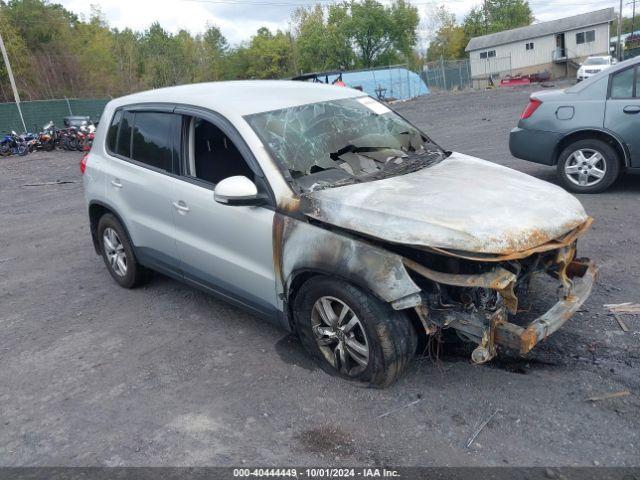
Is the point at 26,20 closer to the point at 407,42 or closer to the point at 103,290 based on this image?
the point at 407,42

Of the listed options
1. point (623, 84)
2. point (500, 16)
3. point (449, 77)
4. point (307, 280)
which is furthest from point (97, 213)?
point (500, 16)

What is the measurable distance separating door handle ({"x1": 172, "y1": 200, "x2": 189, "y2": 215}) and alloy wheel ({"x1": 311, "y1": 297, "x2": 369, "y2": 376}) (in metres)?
1.36

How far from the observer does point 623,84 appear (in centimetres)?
662

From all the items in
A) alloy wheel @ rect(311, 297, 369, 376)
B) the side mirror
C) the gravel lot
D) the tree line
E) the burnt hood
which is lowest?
the gravel lot

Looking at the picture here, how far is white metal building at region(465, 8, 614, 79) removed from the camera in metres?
49.1

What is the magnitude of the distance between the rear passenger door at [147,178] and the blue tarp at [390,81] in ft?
115

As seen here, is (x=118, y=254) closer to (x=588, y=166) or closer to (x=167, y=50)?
(x=588, y=166)

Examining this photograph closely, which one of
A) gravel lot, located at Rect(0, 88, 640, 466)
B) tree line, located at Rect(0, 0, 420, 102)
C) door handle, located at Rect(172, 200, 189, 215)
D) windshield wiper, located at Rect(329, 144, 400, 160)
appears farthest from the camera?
tree line, located at Rect(0, 0, 420, 102)

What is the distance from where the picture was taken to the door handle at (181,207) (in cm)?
415

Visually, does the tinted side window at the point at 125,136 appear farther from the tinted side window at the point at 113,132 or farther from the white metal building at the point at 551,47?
the white metal building at the point at 551,47

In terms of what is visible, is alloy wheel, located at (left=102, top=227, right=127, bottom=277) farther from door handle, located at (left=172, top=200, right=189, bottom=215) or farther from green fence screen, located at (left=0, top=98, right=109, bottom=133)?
green fence screen, located at (left=0, top=98, right=109, bottom=133)

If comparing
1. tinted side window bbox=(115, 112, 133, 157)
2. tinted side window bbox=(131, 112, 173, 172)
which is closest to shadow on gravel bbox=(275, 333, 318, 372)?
tinted side window bbox=(131, 112, 173, 172)

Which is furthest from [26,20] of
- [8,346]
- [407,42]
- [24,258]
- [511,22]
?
[511,22]

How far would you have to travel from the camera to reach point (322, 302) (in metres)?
3.39
